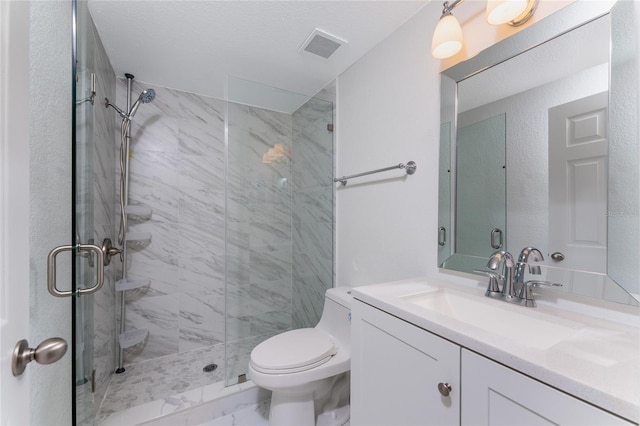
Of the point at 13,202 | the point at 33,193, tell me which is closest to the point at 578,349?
the point at 13,202

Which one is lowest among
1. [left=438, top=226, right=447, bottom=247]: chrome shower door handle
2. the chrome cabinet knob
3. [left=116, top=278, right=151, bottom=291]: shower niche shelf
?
[left=116, top=278, right=151, bottom=291]: shower niche shelf

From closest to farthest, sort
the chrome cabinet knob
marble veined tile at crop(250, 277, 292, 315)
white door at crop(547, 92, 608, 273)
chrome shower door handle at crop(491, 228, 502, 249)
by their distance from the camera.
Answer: the chrome cabinet knob, white door at crop(547, 92, 608, 273), chrome shower door handle at crop(491, 228, 502, 249), marble veined tile at crop(250, 277, 292, 315)

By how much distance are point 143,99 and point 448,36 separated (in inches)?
75.9

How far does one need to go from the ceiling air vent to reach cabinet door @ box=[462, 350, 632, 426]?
1.62m

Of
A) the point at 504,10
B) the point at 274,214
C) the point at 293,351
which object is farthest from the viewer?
the point at 274,214

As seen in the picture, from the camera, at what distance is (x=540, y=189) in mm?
913

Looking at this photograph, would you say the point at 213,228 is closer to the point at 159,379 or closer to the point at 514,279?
the point at 159,379

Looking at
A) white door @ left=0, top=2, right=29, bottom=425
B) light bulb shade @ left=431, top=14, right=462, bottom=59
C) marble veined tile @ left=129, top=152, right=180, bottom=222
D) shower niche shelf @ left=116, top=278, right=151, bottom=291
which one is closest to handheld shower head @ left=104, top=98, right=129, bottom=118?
marble veined tile @ left=129, top=152, right=180, bottom=222

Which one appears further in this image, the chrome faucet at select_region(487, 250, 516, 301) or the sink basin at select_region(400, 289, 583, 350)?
the chrome faucet at select_region(487, 250, 516, 301)

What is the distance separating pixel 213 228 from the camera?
2.33 metres

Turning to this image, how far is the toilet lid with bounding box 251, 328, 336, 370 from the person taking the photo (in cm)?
129

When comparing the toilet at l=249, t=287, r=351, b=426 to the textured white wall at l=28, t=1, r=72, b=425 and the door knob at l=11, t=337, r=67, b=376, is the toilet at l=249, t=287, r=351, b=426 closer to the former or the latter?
the textured white wall at l=28, t=1, r=72, b=425

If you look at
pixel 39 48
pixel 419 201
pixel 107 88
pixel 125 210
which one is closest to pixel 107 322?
pixel 125 210

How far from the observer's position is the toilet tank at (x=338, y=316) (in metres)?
1.50
